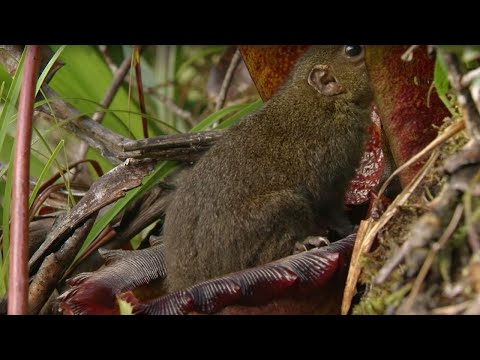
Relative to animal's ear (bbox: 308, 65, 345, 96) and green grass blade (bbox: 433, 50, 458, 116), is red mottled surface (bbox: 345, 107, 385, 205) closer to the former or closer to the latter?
animal's ear (bbox: 308, 65, 345, 96)

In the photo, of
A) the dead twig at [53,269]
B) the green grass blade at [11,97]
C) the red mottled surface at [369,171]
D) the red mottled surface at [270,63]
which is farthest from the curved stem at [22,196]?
the red mottled surface at [369,171]

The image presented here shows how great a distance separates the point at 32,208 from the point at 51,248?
0.12m

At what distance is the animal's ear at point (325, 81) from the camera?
1658 mm

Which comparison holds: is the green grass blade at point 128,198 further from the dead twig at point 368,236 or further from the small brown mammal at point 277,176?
the dead twig at point 368,236

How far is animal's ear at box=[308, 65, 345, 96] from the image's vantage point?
5.44ft

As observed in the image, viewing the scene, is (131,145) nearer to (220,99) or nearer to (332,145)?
(332,145)

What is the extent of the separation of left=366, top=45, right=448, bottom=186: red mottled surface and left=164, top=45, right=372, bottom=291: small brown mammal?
211mm

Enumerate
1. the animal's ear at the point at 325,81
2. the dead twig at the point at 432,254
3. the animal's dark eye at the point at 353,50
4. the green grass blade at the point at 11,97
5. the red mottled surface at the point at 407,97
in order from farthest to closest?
the animal's ear at the point at 325,81
the animal's dark eye at the point at 353,50
the green grass blade at the point at 11,97
the red mottled surface at the point at 407,97
the dead twig at the point at 432,254

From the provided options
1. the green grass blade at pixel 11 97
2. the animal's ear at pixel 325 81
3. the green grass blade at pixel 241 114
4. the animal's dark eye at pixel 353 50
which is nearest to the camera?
the green grass blade at pixel 11 97

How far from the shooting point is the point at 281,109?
1.67 metres

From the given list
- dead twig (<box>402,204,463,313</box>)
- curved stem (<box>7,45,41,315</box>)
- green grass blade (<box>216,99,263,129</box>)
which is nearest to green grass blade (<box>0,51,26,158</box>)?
curved stem (<box>7,45,41,315</box>)

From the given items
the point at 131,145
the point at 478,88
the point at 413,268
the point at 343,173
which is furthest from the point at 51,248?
the point at 478,88

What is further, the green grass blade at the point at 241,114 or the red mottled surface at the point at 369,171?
the green grass blade at the point at 241,114

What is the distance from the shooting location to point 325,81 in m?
1.68
